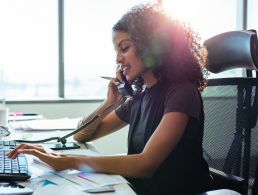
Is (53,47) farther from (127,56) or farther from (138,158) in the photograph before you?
(138,158)

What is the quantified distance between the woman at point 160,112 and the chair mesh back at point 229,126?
167 millimetres

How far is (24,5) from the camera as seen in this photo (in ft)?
10.9

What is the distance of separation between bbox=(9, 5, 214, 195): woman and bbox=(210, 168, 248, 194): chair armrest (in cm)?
12

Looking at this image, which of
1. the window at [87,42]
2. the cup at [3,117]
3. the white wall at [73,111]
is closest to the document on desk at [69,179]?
the cup at [3,117]

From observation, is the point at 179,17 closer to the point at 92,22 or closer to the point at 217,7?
the point at 92,22

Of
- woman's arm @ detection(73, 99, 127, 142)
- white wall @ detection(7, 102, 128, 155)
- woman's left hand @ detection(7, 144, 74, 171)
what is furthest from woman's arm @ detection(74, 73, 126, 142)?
white wall @ detection(7, 102, 128, 155)

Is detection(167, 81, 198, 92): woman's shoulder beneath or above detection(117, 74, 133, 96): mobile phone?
above

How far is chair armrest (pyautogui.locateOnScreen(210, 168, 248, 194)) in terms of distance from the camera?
139cm

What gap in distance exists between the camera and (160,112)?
1.34 metres

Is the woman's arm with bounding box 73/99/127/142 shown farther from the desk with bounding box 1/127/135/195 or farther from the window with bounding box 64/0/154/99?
the window with bounding box 64/0/154/99

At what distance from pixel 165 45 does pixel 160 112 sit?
0.23 meters

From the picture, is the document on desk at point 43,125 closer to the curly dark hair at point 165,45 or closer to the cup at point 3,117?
the cup at point 3,117

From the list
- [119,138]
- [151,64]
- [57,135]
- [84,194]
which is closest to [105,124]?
[57,135]

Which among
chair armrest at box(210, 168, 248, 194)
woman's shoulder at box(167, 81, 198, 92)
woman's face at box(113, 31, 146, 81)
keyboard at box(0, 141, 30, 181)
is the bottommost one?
chair armrest at box(210, 168, 248, 194)
